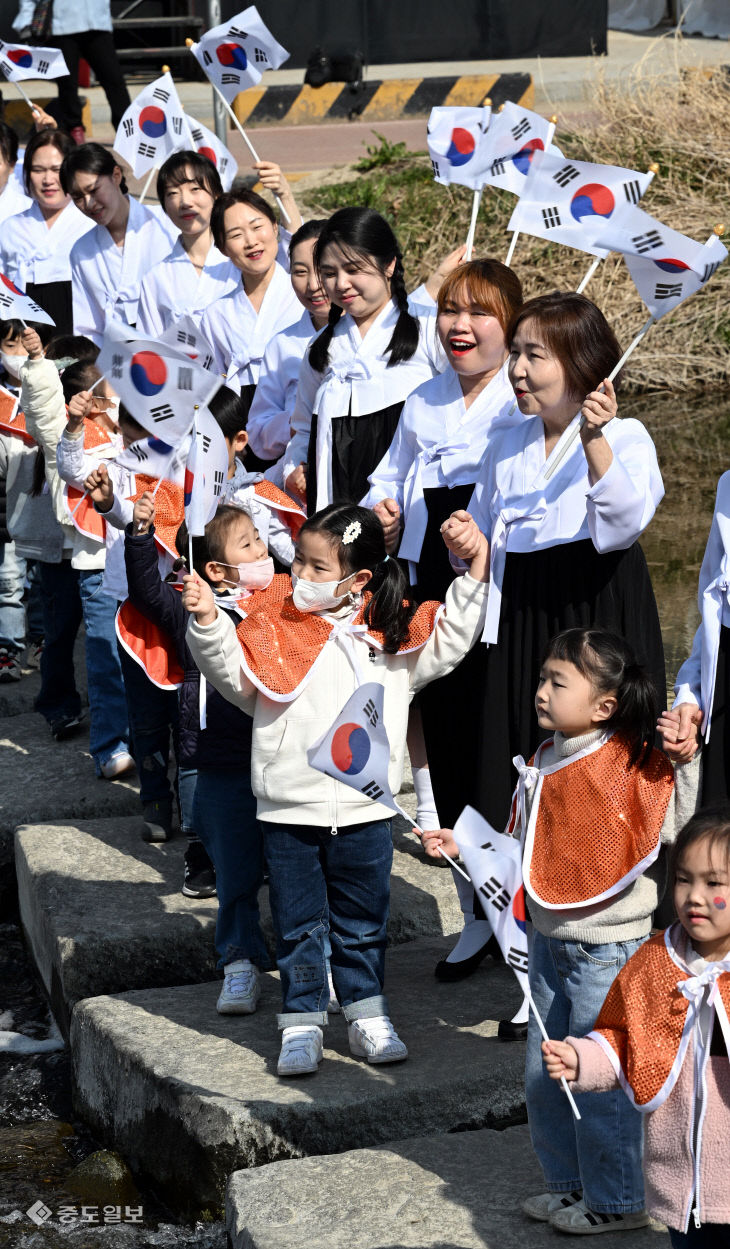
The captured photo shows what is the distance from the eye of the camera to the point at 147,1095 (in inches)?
140

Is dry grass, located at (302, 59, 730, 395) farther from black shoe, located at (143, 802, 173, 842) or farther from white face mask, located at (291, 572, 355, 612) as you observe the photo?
white face mask, located at (291, 572, 355, 612)

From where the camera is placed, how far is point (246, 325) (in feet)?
17.3

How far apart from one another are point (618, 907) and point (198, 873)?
5.83 ft

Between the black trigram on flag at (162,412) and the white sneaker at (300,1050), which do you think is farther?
the black trigram on flag at (162,412)

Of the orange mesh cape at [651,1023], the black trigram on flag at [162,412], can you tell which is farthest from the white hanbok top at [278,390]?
the orange mesh cape at [651,1023]

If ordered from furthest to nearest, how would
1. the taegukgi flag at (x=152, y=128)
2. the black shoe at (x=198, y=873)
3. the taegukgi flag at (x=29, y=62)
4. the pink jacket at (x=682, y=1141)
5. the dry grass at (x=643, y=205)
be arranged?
1. the dry grass at (x=643, y=205)
2. the taegukgi flag at (x=29, y=62)
3. the taegukgi flag at (x=152, y=128)
4. the black shoe at (x=198, y=873)
5. the pink jacket at (x=682, y=1141)

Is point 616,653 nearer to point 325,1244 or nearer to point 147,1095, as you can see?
point 325,1244

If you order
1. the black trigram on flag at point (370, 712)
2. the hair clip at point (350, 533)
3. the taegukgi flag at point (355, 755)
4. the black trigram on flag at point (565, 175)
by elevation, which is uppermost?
the black trigram on flag at point (565, 175)

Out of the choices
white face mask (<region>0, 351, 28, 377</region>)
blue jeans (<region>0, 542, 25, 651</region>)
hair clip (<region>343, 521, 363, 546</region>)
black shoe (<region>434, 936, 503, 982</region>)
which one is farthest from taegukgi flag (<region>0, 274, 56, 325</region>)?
black shoe (<region>434, 936, 503, 982</region>)

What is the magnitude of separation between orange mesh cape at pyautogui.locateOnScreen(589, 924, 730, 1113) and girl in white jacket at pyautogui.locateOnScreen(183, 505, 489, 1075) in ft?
3.03

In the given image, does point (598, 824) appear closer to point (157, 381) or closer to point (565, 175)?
point (157, 381)

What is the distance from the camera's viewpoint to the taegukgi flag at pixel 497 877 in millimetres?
2742

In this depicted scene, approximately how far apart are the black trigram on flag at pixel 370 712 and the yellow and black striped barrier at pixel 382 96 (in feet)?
32.5

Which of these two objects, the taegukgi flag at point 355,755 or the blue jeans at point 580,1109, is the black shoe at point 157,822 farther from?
the blue jeans at point 580,1109
